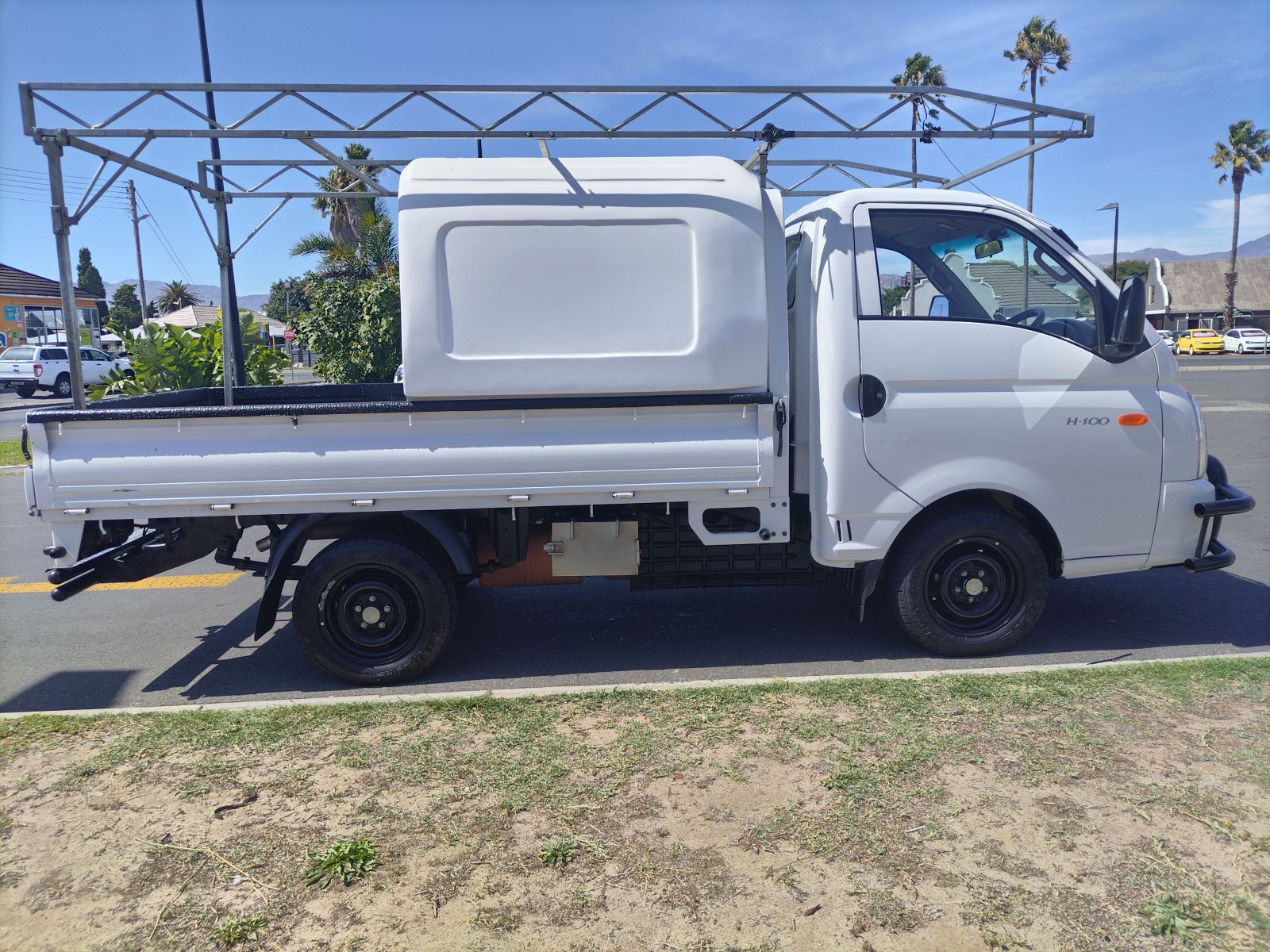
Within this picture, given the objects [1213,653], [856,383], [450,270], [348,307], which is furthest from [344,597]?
[348,307]

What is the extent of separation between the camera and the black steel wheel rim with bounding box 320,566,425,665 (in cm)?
494

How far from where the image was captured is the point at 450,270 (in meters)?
4.61

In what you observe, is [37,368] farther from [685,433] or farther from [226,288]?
[685,433]

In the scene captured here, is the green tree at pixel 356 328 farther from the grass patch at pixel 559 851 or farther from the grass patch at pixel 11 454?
the grass patch at pixel 559 851

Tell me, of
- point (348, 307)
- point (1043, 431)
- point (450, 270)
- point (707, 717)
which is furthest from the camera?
point (348, 307)

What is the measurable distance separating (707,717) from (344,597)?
2141mm

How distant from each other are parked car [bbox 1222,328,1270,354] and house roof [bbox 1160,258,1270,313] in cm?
2038

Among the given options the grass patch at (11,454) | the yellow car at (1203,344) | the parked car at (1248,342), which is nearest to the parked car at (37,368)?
the grass patch at (11,454)

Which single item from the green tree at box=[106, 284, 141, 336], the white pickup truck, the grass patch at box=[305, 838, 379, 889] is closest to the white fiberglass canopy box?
the white pickup truck

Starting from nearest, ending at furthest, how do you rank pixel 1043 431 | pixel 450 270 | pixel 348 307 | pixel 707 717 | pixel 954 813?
pixel 954 813 → pixel 707 717 → pixel 450 270 → pixel 1043 431 → pixel 348 307

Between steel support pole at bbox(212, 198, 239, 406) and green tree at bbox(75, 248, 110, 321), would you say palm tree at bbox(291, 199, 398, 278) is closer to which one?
steel support pole at bbox(212, 198, 239, 406)

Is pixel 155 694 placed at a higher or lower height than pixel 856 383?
lower

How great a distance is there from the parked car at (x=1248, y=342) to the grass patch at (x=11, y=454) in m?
51.6

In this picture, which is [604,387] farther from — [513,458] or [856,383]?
[856,383]
